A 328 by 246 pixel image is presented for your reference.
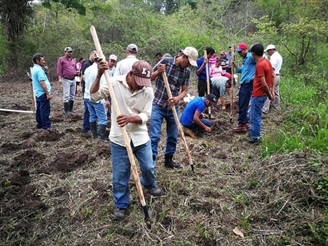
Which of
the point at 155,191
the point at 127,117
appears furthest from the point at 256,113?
the point at 127,117

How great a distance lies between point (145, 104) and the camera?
2.96m

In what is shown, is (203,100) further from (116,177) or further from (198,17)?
(198,17)

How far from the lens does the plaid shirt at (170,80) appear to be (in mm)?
3998

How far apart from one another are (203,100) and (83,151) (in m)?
2.59

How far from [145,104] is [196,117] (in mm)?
2952

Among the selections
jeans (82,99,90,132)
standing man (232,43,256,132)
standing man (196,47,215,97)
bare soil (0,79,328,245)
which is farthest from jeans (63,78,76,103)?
standing man (232,43,256,132)

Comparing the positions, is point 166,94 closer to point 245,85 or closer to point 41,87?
point 245,85

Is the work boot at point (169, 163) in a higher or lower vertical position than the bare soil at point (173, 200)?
higher

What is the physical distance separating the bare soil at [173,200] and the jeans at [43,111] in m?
1.15

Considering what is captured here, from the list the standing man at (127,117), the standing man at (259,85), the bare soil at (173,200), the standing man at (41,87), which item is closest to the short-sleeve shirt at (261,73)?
the standing man at (259,85)

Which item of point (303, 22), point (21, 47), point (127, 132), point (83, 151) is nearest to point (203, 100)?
point (83, 151)

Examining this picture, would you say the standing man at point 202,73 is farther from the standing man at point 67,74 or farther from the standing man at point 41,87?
the standing man at point 41,87

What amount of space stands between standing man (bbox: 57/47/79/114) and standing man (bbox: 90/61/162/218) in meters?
5.05

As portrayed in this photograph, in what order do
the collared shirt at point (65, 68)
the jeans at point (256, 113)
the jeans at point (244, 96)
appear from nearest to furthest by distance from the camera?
the jeans at point (256, 113), the jeans at point (244, 96), the collared shirt at point (65, 68)
